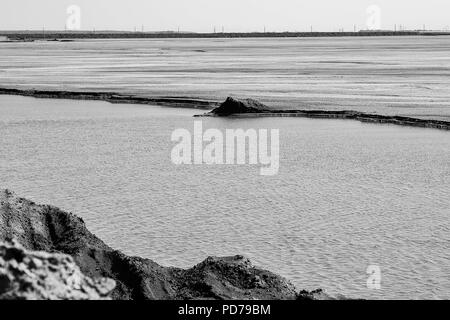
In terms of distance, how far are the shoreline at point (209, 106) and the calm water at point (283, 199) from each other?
1.55m

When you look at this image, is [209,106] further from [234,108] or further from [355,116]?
[355,116]

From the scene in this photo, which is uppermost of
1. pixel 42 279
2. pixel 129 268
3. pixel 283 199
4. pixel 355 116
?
pixel 42 279

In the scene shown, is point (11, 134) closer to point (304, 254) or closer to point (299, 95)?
point (304, 254)

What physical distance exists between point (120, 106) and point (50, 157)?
16.7 m

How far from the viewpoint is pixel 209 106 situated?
37.5 metres

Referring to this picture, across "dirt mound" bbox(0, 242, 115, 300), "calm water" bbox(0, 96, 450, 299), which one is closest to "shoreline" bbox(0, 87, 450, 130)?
"calm water" bbox(0, 96, 450, 299)

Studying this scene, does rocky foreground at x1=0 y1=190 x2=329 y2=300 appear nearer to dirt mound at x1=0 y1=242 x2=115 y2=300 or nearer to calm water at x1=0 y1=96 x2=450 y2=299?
calm water at x1=0 y1=96 x2=450 y2=299

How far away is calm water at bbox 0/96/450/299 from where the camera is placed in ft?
39.0

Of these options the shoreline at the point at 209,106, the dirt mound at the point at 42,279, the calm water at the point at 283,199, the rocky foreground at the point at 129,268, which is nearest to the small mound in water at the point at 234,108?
the shoreline at the point at 209,106

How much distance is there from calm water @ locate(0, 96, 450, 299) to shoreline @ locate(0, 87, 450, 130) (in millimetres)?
1555

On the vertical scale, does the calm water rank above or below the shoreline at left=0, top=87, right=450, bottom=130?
below

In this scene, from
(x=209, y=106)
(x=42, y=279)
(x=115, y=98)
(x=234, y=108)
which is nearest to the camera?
(x=42, y=279)

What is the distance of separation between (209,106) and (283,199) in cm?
2144

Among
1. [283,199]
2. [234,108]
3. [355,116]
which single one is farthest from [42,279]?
[234,108]
